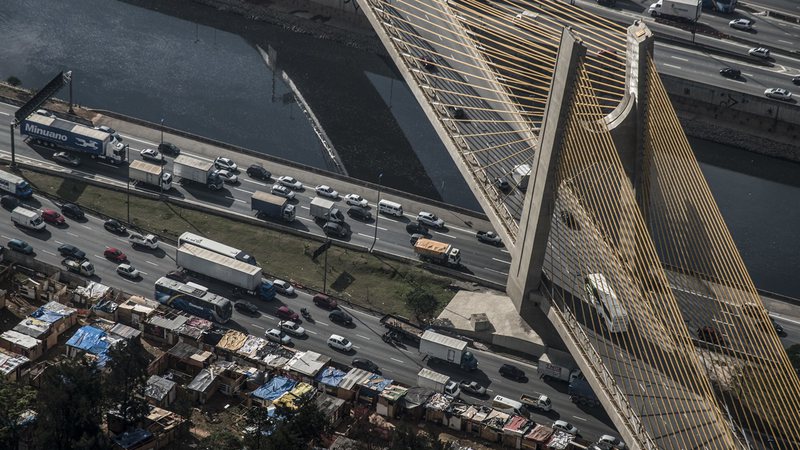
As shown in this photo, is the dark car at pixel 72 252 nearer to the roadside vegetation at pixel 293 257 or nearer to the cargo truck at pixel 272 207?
the roadside vegetation at pixel 293 257

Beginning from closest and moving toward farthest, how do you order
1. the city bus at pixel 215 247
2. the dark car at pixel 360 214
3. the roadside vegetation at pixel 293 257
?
the roadside vegetation at pixel 293 257 < the city bus at pixel 215 247 < the dark car at pixel 360 214

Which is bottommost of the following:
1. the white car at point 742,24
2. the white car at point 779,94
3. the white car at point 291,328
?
the white car at point 291,328

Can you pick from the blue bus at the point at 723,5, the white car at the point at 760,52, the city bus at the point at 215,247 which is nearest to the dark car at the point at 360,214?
the city bus at the point at 215,247

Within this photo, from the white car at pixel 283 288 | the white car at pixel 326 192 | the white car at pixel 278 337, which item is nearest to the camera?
the white car at pixel 278 337

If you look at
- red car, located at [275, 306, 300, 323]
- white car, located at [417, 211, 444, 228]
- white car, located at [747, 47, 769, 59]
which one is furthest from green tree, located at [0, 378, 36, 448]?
white car, located at [747, 47, 769, 59]

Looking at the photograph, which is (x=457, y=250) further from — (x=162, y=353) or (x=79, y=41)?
(x=79, y=41)

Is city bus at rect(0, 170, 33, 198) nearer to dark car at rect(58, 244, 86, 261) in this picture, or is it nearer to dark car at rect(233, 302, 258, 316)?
dark car at rect(58, 244, 86, 261)
